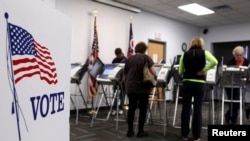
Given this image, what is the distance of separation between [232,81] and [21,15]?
145 inches

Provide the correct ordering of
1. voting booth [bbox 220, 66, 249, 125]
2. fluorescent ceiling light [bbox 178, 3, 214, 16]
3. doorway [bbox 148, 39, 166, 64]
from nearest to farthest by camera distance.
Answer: voting booth [bbox 220, 66, 249, 125], fluorescent ceiling light [bbox 178, 3, 214, 16], doorway [bbox 148, 39, 166, 64]

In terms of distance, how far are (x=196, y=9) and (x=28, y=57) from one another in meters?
6.86

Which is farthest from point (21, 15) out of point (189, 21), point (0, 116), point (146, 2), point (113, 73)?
point (189, 21)

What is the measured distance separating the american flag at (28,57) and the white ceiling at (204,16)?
5.85 meters

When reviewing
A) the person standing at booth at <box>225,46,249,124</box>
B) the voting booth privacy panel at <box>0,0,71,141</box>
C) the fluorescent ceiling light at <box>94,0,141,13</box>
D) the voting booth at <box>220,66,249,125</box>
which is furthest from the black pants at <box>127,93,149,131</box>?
the fluorescent ceiling light at <box>94,0,141,13</box>

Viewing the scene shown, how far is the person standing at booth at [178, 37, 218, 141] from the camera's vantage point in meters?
3.12

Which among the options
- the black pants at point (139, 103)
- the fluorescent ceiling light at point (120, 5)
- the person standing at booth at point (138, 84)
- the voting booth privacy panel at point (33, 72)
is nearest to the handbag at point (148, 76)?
the person standing at booth at point (138, 84)

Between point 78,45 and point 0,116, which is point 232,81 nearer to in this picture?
point 78,45

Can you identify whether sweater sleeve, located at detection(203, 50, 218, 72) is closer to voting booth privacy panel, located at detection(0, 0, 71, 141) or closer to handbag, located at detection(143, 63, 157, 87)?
handbag, located at detection(143, 63, 157, 87)

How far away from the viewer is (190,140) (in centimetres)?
328

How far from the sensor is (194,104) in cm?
319

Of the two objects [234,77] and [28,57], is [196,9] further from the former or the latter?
→ [28,57]

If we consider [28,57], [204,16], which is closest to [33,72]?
[28,57]

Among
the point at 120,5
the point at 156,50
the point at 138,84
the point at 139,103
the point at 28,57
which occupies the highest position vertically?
the point at 120,5
